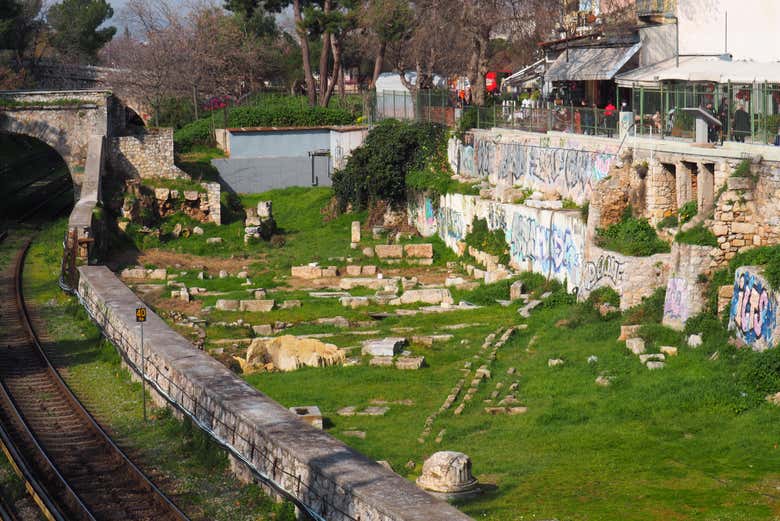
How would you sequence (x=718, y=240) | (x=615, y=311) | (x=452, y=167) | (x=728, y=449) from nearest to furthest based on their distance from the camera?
1. (x=728, y=449)
2. (x=718, y=240)
3. (x=615, y=311)
4. (x=452, y=167)

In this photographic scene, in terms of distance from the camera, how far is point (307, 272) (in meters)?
35.7

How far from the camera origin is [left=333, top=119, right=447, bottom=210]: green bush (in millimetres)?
43938

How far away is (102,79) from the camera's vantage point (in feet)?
238

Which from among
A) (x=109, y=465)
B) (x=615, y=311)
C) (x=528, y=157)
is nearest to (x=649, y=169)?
(x=615, y=311)

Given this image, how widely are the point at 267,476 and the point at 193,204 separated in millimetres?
30803

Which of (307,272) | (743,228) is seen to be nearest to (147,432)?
(743,228)

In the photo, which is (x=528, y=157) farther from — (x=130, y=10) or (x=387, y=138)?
(x=130, y=10)

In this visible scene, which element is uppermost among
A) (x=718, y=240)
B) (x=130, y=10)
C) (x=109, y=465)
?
(x=130, y=10)

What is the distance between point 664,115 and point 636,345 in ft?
23.7

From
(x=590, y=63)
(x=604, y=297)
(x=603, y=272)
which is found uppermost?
(x=590, y=63)

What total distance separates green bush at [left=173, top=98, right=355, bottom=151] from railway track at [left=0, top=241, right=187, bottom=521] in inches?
1214

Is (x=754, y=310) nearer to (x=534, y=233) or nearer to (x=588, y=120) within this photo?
(x=534, y=233)

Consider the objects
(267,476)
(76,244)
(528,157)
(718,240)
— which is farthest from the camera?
(528,157)

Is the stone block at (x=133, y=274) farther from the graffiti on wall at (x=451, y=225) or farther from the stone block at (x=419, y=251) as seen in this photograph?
the graffiti on wall at (x=451, y=225)
